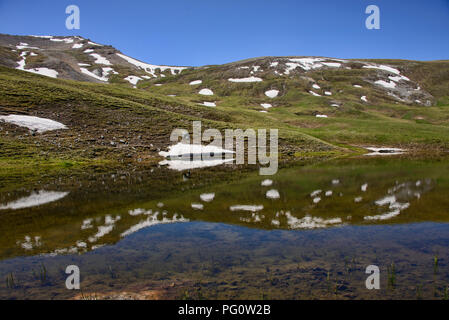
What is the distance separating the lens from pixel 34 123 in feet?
155

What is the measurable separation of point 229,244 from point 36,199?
14.3 m

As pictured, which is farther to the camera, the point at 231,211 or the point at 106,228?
the point at 231,211

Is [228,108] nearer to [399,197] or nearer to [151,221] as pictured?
[399,197]

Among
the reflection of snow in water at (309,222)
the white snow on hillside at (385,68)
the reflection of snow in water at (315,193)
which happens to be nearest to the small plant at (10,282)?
the reflection of snow in water at (309,222)

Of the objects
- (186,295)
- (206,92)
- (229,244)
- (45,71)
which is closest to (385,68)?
(206,92)

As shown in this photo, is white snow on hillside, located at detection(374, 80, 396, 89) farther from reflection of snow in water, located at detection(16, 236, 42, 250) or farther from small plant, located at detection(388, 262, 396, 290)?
reflection of snow in water, located at detection(16, 236, 42, 250)

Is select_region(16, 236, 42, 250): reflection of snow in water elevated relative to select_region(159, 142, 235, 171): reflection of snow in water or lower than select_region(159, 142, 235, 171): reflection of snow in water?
lower

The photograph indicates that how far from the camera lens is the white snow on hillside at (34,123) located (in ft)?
151

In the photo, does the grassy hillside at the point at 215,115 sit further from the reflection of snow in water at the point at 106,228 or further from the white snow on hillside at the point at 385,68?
the reflection of snow in water at the point at 106,228

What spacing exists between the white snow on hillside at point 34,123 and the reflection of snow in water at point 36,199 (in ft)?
99.8

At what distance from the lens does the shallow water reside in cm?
810

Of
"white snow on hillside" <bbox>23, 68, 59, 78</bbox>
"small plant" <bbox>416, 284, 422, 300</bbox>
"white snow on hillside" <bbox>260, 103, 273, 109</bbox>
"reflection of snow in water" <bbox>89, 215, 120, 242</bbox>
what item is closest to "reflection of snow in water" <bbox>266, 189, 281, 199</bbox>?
"reflection of snow in water" <bbox>89, 215, 120, 242</bbox>

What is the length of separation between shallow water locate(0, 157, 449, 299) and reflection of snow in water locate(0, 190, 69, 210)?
24.2 inches
